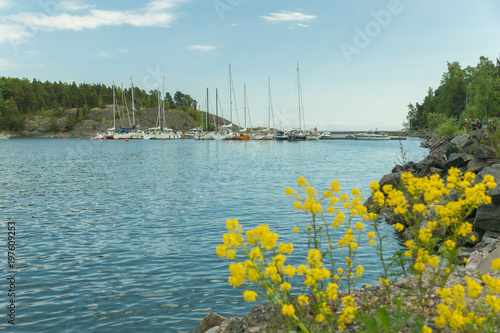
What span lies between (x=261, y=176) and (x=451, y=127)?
55314 mm

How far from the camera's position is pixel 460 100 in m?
118

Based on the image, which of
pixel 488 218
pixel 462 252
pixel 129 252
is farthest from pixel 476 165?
pixel 129 252

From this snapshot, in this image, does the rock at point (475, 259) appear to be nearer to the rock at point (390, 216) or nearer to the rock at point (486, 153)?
the rock at point (390, 216)

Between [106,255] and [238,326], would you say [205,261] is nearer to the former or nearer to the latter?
[106,255]

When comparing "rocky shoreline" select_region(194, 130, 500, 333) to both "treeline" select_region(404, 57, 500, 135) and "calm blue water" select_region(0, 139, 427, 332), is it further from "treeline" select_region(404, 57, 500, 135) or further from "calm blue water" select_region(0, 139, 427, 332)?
"treeline" select_region(404, 57, 500, 135)

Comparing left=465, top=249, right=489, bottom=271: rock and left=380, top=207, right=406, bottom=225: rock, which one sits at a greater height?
left=465, top=249, right=489, bottom=271: rock

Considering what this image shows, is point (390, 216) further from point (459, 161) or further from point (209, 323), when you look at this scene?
point (209, 323)

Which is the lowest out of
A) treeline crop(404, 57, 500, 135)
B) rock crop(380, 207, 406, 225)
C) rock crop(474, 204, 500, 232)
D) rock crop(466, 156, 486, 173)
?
rock crop(380, 207, 406, 225)

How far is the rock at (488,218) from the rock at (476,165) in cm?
697

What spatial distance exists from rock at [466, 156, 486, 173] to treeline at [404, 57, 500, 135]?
106ft

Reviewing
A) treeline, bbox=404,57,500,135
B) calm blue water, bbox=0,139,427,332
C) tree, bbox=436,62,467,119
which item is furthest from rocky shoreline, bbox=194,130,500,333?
tree, bbox=436,62,467,119

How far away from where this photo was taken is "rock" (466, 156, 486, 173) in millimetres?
19033

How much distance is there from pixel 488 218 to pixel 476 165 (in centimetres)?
785

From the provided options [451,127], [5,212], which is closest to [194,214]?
[5,212]
